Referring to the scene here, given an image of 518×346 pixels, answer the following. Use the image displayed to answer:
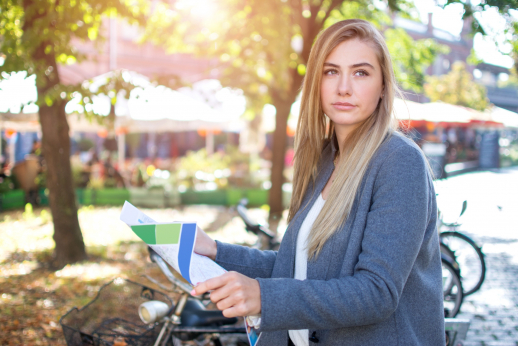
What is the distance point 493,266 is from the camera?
22.1ft

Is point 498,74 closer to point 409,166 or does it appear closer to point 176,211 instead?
point 176,211

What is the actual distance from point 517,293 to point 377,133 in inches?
215

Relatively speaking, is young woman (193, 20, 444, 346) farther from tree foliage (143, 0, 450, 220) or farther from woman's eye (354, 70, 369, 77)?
tree foliage (143, 0, 450, 220)

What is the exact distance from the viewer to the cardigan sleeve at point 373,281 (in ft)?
3.50

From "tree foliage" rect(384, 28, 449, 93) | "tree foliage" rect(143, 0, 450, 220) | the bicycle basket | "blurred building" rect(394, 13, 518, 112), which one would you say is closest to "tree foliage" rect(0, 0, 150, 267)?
"tree foliage" rect(143, 0, 450, 220)

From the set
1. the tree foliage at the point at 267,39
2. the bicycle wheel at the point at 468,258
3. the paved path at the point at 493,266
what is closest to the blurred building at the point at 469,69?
the paved path at the point at 493,266

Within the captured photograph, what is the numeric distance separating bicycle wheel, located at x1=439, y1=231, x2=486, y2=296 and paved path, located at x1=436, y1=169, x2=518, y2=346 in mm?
173

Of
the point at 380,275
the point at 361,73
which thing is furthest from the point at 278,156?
the point at 380,275

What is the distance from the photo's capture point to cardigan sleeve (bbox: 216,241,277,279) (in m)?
1.60

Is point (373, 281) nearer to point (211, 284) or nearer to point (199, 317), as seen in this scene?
point (211, 284)

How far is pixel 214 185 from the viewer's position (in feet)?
41.9

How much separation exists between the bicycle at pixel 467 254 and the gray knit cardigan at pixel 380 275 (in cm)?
402

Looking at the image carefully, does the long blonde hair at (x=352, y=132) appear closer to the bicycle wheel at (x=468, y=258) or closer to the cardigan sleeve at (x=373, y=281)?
the cardigan sleeve at (x=373, y=281)

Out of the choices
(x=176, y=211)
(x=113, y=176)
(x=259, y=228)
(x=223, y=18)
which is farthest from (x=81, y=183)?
(x=259, y=228)
